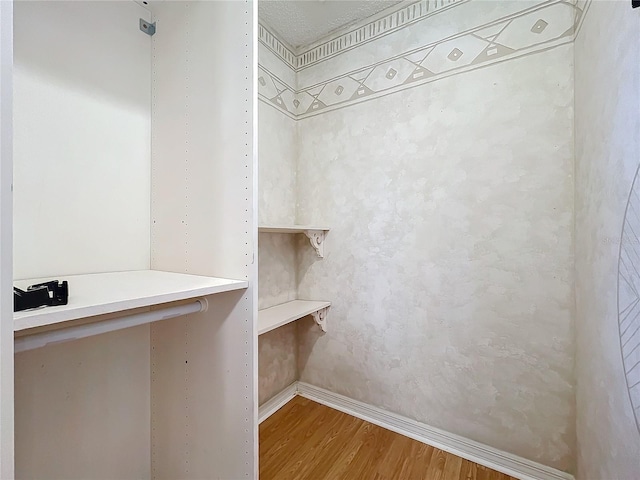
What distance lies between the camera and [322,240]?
1.81 m

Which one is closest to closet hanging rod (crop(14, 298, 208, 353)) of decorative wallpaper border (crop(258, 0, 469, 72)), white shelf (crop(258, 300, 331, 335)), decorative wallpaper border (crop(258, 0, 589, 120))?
white shelf (crop(258, 300, 331, 335))

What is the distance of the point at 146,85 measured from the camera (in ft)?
3.48

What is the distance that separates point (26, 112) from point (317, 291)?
152cm

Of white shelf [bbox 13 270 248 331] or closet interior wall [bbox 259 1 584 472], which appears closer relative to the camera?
white shelf [bbox 13 270 248 331]

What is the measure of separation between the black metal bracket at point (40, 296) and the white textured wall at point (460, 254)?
1.36m

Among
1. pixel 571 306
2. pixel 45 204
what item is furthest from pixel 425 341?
pixel 45 204

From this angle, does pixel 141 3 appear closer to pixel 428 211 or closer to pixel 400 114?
pixel 400 114

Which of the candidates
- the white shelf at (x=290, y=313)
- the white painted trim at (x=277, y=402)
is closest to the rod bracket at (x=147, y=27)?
the white shelf at (x=290, y=313)

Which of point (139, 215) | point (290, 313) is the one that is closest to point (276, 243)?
point (290, 313)

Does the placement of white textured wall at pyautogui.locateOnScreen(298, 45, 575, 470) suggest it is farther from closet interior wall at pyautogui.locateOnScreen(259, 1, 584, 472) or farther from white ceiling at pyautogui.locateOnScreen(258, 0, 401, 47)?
white ceiling at pyautogui.locateOnScreen(258, 0, 401, 47)

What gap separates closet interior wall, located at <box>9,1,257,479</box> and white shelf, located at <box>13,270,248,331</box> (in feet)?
0.18

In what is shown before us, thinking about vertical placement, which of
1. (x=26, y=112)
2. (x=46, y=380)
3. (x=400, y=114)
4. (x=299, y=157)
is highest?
(x=400, y=114)

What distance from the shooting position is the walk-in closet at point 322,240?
78 centimetres

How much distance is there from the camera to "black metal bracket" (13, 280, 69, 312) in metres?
0.48
